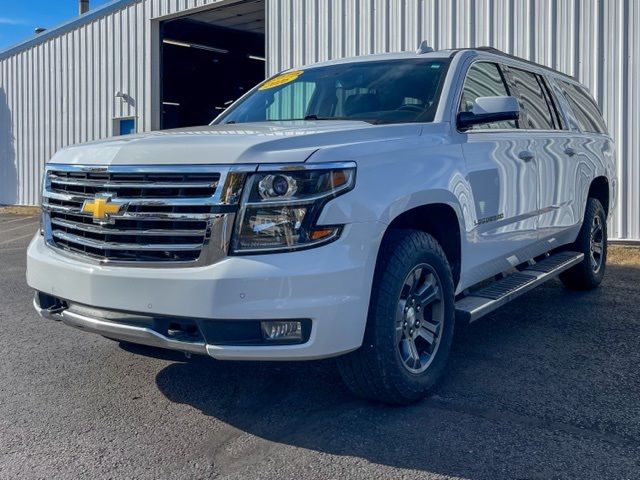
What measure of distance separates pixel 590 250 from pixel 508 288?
2450 mm

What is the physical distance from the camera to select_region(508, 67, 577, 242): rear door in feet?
17.8

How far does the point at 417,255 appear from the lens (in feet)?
12.0

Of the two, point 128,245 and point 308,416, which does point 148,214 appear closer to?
point 128,245

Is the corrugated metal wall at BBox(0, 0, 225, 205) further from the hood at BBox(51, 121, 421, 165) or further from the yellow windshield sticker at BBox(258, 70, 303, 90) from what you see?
the hood at BBox(51, 121, 421, 165)

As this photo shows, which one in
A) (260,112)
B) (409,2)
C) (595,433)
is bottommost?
(595,433)

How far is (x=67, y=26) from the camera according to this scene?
1797 centimetres

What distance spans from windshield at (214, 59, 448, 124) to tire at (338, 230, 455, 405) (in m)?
0.99

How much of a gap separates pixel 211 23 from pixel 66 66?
4072 mm

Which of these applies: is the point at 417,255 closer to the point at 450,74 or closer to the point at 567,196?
the point at 450,74

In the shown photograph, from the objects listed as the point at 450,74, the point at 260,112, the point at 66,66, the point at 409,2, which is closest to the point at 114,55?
the point at 66,66

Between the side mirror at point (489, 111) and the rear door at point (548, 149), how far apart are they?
3.61 feet

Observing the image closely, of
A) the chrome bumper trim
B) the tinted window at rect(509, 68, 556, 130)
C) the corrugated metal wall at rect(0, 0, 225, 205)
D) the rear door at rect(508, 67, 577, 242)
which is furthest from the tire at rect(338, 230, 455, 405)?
the corrugated metal wall at rect(0, 0, 225, 205)

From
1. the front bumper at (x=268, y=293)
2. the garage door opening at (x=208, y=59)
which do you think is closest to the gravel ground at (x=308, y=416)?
the front bumper at (x=268, y=293)

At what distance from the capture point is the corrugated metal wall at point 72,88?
1623cm
